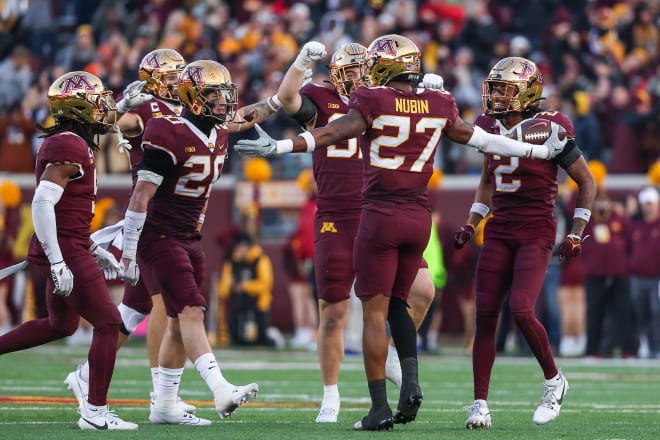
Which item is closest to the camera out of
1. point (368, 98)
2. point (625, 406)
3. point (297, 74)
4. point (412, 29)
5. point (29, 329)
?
point (368, 98)

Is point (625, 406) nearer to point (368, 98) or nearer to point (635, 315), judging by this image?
point (368, 98)

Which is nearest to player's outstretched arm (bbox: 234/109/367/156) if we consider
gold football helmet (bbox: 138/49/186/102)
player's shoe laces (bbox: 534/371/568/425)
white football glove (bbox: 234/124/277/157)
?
white football glove (bbox: 234/124/277/157)

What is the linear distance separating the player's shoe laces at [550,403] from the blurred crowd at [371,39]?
9025 millimetres

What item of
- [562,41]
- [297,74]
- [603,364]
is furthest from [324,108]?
[562,41]

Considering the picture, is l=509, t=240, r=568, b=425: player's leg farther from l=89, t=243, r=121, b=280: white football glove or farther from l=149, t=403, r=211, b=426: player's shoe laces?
l=89, t=243, r=121, b=280: white football glove

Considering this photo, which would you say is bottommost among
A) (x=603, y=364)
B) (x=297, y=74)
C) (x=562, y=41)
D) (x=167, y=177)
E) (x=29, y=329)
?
(x=603, y=364)

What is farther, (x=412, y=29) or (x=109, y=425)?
(x=412, y=29)

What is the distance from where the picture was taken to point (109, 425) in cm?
783

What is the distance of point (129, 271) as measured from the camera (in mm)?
8117

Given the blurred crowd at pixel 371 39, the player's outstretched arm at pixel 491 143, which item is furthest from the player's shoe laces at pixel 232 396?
the blurred crowd at pixel 371 39

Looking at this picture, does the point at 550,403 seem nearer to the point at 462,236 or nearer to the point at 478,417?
the point at 478,417

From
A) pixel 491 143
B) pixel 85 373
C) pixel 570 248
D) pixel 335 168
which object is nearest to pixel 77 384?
pixel 85 373

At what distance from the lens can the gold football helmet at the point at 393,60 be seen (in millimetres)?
7805

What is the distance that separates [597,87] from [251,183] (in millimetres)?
4471
